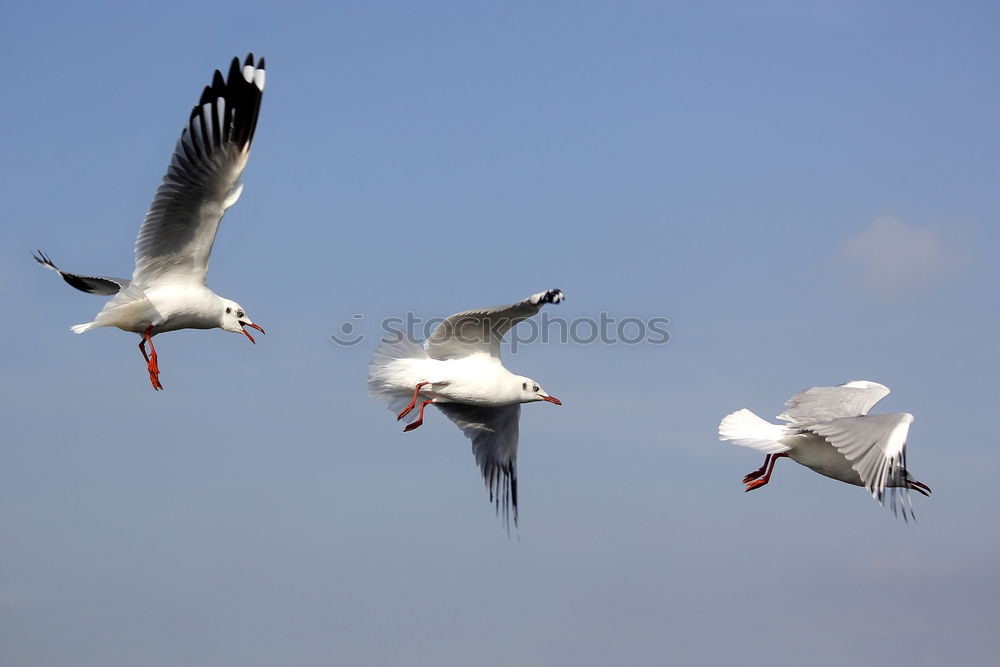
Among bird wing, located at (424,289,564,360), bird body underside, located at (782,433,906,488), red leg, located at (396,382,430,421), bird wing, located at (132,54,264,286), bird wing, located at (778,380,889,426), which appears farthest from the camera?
bird wing, located at (778,380,889,426)

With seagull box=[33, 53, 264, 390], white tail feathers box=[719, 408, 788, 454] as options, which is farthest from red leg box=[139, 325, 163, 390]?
white tail feathers box=[719, 408, 788, 454]

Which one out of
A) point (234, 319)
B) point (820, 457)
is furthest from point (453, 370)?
point (820, 457)

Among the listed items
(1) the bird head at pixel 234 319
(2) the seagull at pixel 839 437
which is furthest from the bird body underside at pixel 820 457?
(1) the bird head at pixel 234 319

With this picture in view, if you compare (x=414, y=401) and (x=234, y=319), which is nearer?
(x=414, y=401)

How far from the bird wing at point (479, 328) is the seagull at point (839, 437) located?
1.82 metres

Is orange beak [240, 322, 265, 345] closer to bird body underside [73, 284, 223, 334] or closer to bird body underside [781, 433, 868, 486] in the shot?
bird body underside [73, 284, 223, 334]

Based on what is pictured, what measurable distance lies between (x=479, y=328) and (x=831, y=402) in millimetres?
2882

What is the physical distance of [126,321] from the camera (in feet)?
30.5

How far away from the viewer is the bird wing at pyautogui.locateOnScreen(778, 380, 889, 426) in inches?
374

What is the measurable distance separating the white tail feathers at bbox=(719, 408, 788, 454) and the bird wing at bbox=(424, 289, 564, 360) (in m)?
1.81

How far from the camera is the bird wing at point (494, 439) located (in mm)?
10266

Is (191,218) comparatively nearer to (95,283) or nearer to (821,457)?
(95,283)

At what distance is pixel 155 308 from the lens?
9.27 meters

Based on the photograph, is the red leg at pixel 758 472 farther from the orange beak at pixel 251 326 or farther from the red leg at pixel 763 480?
the orange beak at pixel 251 326
